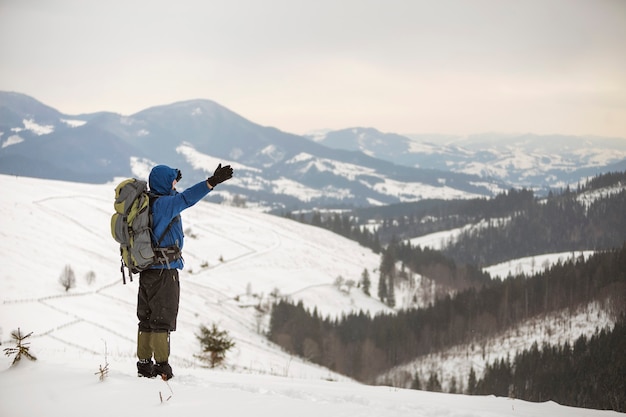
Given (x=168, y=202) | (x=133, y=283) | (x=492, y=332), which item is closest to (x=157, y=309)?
(x=168, y=202)

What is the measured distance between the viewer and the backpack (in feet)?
25.6

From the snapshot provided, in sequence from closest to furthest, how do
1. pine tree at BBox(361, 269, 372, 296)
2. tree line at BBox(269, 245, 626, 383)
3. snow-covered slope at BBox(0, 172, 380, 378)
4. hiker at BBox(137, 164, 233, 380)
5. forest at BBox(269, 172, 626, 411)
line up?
hiker at BBox(137, 164, 233, 380) < snow-covered slope at BBox(0, 172, 380, 378) < forest at BBox(269, 172, 626, 411) < tree line at BBox(269, 245, 626, 383) < pine tree at BBox(361, 269, 372, 296)

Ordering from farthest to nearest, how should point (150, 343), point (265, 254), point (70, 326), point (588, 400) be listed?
point (265, 254), point (588, 400), point (70, 326), point (150, 343)

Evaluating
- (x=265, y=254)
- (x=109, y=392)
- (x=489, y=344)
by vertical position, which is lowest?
(x=489, y=344)

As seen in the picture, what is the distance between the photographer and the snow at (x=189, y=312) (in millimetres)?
6688

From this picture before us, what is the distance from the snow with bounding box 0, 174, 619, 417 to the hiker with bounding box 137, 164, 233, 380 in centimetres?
52

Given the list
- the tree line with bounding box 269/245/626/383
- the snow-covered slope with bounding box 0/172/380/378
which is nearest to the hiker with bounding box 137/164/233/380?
the snow-covered slope with bounding box 0/172/380/378

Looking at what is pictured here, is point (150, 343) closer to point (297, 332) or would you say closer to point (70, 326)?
point (70, 326)

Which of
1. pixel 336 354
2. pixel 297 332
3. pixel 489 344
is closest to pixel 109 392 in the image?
pixel 297 332

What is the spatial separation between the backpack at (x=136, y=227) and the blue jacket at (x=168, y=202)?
99 millimetres

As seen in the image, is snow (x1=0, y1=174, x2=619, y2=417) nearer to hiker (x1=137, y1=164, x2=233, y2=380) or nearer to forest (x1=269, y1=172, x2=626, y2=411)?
hiker (x1=137, y1=164, x2=233, y2=380)

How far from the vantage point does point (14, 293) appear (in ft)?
139

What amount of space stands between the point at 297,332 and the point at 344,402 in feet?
274

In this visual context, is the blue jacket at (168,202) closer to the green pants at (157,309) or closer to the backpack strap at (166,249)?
the backpack strap at (166,249)
